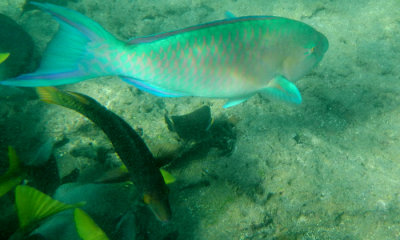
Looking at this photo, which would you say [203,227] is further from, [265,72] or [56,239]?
[265,72]

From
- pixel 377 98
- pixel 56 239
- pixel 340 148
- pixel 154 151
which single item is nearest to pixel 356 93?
pixel 377 98

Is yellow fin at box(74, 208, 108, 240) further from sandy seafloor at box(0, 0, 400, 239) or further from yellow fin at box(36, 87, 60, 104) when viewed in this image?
yellow fin at box(36, 87, 60, 104)

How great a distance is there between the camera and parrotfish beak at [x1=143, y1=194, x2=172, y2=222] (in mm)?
1533

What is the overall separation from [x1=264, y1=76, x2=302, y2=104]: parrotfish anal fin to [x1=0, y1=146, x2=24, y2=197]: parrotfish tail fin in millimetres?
2091

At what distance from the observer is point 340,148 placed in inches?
90.9

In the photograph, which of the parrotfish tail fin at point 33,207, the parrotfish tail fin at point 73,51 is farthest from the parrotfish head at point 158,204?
the parrotfish tail fin at point 73,51

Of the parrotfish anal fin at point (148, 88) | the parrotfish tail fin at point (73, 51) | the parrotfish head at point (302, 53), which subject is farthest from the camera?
the parrotfish head at point (302, 53)

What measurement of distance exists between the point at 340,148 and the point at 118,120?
2135mm

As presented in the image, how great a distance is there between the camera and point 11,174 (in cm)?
183

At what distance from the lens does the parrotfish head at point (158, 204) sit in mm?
1535

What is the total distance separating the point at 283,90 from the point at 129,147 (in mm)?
1262

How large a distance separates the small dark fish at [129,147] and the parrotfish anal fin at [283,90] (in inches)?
42.9

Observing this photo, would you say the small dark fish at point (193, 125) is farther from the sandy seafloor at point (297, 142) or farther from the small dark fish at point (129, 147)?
the small dark fish at point (129, 147)

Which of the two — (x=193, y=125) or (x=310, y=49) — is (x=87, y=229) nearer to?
(x=193, y=125)
